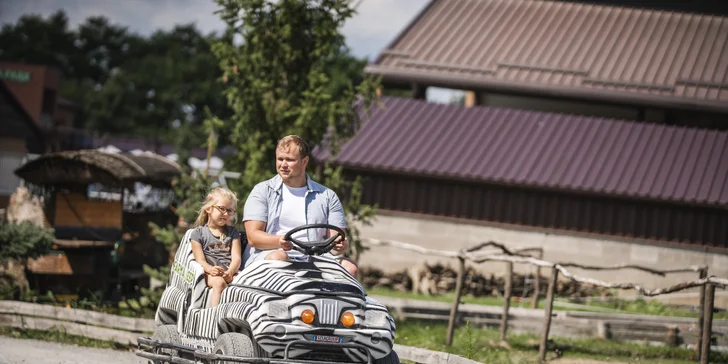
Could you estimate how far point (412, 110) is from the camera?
2995cm

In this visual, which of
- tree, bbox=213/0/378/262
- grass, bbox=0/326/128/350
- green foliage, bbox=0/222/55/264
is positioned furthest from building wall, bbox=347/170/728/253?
grass, bbox=0/326/128/350

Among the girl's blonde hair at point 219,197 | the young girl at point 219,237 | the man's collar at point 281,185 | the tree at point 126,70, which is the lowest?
the young girl at point 219,237

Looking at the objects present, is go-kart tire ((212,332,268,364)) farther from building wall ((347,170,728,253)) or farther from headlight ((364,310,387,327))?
building wall ((347,170,728,253))

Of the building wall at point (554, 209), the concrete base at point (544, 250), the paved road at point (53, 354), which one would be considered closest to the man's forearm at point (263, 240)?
the paved road at point (53, 354)

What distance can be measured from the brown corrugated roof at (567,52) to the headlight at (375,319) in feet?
73.6

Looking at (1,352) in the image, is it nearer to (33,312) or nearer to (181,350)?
(33,312)

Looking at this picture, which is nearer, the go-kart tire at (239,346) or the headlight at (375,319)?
the go-kart tire at (239,346)

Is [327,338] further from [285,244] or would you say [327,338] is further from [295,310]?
[285,244]

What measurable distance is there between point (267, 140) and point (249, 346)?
8.89 meters

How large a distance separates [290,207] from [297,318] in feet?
4.89

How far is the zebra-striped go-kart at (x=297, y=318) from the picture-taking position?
8.09 metres

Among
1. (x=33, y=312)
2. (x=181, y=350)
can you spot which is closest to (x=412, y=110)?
(x=33, y=312)

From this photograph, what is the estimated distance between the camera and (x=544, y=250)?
27.3 m

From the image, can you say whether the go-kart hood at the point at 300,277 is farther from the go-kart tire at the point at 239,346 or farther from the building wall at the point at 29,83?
the building wall at the point at 29,83
